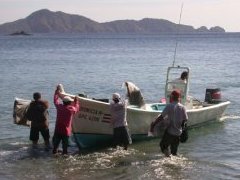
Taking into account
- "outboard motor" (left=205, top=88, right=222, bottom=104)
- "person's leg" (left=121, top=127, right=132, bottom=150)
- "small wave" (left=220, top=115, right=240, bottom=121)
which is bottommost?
"small wave" (left=220, top=115, right=240, bottom=121)

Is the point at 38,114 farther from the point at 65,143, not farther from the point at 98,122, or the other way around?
the point at 98,122

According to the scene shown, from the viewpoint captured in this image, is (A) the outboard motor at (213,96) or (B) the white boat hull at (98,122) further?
(A) the outboard motor at (213,96)

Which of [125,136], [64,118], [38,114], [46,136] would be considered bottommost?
[46,136]

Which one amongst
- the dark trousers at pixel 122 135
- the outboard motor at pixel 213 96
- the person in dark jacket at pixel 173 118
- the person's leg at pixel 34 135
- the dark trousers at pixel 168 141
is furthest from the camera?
the outboard motor at pixel 213 96

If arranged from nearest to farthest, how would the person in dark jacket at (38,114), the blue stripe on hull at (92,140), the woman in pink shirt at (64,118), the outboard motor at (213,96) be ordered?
the woman in pink shirt at (64,118)
the person in dark jacket at (38,114)
the blue stripe on hull at (92,140)
the outboard motor at (213,96)

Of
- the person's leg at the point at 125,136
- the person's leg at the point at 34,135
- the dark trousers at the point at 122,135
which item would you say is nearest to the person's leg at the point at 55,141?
the person's leg at the point at 34,135

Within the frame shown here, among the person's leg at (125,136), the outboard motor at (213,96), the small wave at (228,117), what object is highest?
the outboard motor at (213,96)

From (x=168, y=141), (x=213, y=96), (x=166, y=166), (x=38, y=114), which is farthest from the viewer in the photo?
(x=213, y=96)

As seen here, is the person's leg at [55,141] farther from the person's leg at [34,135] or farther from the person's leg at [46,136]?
the person's leg at [34,135]

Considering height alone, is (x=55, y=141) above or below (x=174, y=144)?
below

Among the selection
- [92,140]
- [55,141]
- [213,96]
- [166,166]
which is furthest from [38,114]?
[213,96]

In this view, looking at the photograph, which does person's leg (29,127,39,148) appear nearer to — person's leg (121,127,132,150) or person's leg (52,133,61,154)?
person's leg (52,133,61,154)

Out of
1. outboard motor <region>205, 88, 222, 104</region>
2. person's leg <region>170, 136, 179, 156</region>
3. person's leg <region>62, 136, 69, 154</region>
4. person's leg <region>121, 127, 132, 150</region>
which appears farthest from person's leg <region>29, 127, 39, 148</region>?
outboard motor <region>205, 88, 222, 104</region>

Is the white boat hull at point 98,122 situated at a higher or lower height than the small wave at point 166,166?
higher
